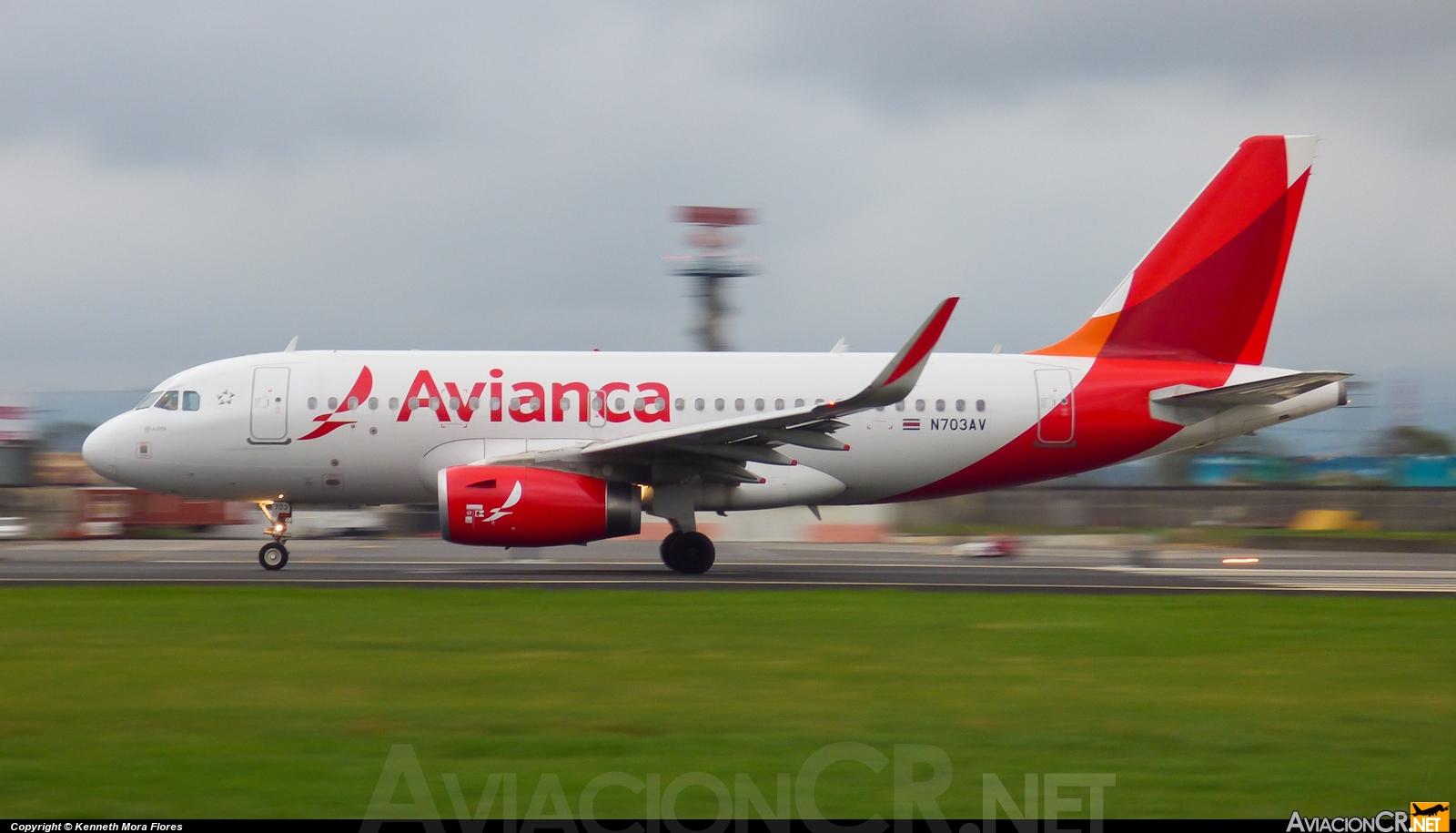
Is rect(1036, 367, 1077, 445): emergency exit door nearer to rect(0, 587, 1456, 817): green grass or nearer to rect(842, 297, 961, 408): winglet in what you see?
rect(842, 297, 961, 408): winglet

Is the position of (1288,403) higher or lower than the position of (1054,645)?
higher

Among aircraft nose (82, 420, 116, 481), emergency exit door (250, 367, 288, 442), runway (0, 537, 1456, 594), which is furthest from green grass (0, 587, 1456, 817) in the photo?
aircraft nose (82, 420, 116, 481)

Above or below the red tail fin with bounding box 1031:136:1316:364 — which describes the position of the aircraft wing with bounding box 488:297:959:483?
below

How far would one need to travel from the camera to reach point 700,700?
7.60 meters

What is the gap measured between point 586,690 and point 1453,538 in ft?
93.0


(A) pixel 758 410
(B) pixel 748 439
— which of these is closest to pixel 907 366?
(B) pixel 748 439

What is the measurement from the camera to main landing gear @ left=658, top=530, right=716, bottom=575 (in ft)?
56.7

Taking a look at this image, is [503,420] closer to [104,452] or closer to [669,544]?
[669,544]

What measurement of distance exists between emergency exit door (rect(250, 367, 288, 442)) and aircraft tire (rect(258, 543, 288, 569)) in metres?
1.48

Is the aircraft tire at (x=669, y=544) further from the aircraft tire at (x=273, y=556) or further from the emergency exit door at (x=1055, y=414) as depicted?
the emergency exit door at (x=1055, y=414)

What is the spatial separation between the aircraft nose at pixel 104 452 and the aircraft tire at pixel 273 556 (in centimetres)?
262

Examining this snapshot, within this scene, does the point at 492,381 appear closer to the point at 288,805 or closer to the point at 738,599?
the point at 738,599

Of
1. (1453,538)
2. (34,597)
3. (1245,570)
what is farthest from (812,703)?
(1453,538)

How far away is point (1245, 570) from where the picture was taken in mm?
18797
